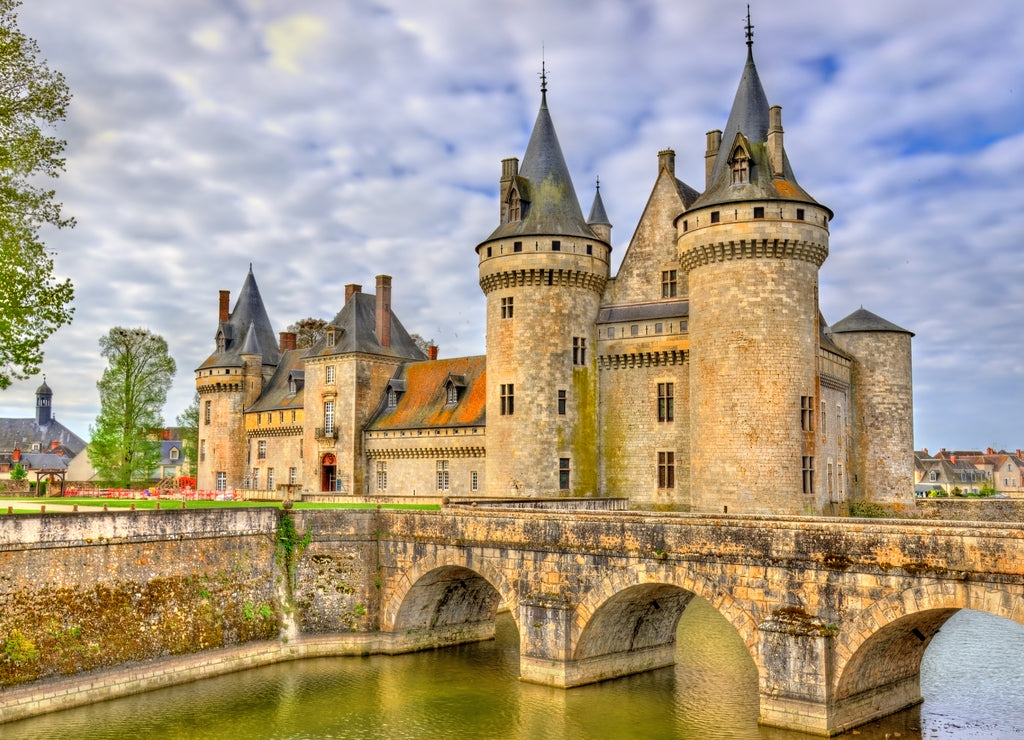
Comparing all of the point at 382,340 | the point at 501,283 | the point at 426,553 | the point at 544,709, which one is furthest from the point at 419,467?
the point at 544,709

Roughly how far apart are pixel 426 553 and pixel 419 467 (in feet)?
56.9

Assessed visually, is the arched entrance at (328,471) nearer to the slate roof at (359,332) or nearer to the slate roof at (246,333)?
the slate roof at (359,332)

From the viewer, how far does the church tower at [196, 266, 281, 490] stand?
51.2 metres

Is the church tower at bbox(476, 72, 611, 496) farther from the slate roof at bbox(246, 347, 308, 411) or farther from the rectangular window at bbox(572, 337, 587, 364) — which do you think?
the slate roof at bbox(246, 347, 308, 411)

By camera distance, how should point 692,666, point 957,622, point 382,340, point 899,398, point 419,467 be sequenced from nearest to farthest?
1. point 692,666
2. point 957,622
3. point 899,398
4. point 419,467
5. point 382,340

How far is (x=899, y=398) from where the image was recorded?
37594 millimetres

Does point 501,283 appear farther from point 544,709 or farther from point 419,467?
point 544,709

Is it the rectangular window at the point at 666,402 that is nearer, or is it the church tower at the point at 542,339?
the rectangular window at the point at 666,402

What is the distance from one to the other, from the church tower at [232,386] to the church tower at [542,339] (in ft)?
68.5

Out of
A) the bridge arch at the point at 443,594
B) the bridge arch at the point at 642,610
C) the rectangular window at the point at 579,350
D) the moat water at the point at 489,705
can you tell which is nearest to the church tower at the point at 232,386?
the rectangular window at the point at 579,350

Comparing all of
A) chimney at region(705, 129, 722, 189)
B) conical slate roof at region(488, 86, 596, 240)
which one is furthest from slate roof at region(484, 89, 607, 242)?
chimney at region(705, 129, 722, 189)

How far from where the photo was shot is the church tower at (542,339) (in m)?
34.2

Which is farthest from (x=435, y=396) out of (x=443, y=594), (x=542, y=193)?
(x=443, y=594)

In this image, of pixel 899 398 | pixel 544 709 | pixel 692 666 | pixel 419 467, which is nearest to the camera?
pixel 544 709
